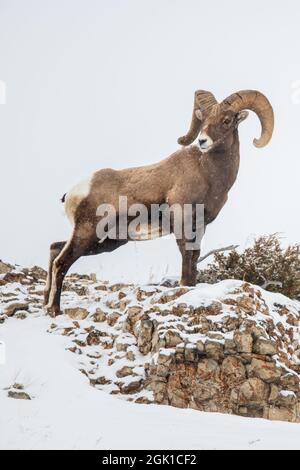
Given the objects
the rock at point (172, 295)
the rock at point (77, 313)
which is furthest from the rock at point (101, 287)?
the rock at point (172, 295)

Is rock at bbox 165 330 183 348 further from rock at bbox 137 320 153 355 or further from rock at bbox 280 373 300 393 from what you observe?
rock at bbox 280 373 300 393

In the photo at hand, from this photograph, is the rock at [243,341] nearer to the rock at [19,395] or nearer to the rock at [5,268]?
the rock at [19,395]

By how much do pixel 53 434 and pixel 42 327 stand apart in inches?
159

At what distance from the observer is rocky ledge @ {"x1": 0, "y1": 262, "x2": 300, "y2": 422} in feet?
23.7

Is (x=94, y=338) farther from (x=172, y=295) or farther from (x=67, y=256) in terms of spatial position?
(x=67, y=256)

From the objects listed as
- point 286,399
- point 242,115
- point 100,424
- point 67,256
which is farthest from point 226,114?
point 100,424

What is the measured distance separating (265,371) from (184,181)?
126 inches

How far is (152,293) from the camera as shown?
29.1 feet

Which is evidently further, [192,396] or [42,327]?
[42,327]

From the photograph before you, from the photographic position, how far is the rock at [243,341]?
7480 mm

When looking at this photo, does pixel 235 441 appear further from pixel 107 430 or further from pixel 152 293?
pixel 152 293

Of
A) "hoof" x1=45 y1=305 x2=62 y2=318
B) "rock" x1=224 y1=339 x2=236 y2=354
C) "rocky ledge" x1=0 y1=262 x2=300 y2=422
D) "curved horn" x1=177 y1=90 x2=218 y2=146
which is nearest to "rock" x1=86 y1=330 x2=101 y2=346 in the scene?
"rocky ledge" x1=0 y1=262 x2=300 y2=422
